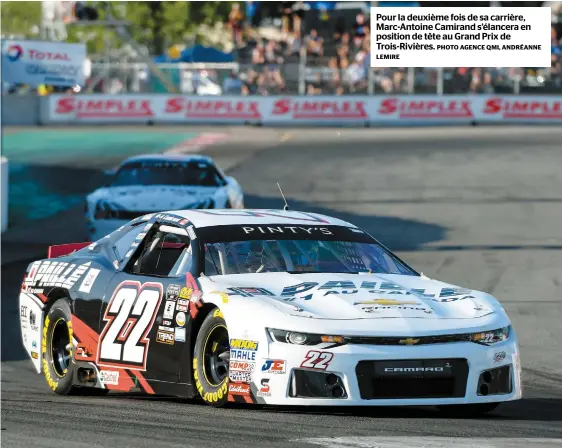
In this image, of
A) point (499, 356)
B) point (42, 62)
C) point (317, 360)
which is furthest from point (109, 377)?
point (42, 62)

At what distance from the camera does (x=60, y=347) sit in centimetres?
928

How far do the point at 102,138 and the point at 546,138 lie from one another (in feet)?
40.0

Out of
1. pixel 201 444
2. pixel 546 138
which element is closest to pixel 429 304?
pixel 201 444

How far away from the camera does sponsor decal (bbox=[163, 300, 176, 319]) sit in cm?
798

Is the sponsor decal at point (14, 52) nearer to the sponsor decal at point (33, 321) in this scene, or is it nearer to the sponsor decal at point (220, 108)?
the sponsor decal at point (220, 108)

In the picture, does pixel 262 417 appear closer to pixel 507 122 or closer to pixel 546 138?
pixel 546 138

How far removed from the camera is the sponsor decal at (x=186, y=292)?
25.8ft

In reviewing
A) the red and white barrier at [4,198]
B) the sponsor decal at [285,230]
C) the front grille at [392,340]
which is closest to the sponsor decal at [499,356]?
the front grille at [392,340]

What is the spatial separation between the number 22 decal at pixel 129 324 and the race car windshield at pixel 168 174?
10260 millimetres

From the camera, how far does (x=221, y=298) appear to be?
7.52m

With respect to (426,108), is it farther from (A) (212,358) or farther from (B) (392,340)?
(B) (392,340)

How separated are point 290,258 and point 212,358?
0.97 metres

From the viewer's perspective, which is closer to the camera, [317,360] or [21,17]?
[317,360]
